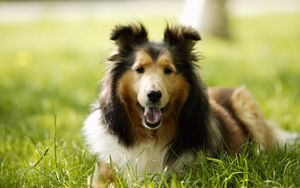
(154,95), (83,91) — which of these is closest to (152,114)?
(154,95)

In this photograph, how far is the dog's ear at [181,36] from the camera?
15.2 ft

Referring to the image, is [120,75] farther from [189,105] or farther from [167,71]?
[189,105]

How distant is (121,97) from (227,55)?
6.69 m

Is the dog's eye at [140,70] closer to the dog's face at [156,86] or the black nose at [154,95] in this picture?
the dog's face at [156,86]

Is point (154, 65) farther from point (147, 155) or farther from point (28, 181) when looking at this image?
point (28, 181)

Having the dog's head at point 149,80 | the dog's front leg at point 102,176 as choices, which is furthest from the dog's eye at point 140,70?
the dog's front leg at point 102,176

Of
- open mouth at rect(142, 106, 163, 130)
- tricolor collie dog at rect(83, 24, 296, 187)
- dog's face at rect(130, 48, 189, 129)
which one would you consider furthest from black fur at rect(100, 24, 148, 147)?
open mouth at rect(142, 106, 163, 130)

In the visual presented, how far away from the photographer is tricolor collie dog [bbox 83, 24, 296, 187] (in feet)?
14.5

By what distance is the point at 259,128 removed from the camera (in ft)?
18.8

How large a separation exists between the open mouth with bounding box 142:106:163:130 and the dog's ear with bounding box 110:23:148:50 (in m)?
0.62

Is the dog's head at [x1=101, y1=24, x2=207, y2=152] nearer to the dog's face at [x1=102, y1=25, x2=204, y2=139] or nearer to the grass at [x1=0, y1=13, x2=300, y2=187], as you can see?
the dog's face at [x1=102, y1=25, x2=204, y2=139]

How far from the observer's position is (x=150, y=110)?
14.3 feet

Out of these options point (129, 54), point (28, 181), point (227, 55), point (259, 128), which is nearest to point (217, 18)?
Answer: point (227, 55)

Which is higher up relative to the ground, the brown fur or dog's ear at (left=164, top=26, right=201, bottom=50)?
dog's ear at (left=164, top=26, right=201, bottom=50)
